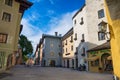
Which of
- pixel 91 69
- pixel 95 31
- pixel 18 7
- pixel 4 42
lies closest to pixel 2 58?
pixel 4 42

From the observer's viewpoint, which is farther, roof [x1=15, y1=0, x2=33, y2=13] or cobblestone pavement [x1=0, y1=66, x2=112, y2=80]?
roof [x1=15, y1=0, x2=33, y2=13]

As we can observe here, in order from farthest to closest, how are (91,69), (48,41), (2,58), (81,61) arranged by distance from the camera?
(48,41) → (81,61) → (91,69) → (2,58)

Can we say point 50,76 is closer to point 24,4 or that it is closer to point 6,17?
point 6,17

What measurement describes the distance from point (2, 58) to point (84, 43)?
16.2 m

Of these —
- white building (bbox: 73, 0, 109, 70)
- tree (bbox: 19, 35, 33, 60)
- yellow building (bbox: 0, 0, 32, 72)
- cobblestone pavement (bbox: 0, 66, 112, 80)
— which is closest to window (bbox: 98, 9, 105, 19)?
white building (bbox: 73, 0, 109, 70)

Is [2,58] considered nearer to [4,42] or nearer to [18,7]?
[4,42]

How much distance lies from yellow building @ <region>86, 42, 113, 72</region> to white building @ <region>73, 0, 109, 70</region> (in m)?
2.27

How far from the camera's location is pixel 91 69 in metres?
23.5

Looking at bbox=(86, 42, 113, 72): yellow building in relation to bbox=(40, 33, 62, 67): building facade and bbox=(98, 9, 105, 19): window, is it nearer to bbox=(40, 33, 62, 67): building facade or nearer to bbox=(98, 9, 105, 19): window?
bbox=(98, 9, 105, 19): window

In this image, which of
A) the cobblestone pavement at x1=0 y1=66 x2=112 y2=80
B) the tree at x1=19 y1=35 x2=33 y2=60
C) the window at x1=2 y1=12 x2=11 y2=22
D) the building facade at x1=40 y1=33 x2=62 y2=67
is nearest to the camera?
the cobblestone pavement at x1=0 y1=66 x2=112 y2=80

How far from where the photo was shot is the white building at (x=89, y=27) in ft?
80.4

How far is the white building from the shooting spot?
24497mm

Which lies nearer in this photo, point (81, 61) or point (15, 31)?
point (15, 31)

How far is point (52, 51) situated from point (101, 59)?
88.6ft
